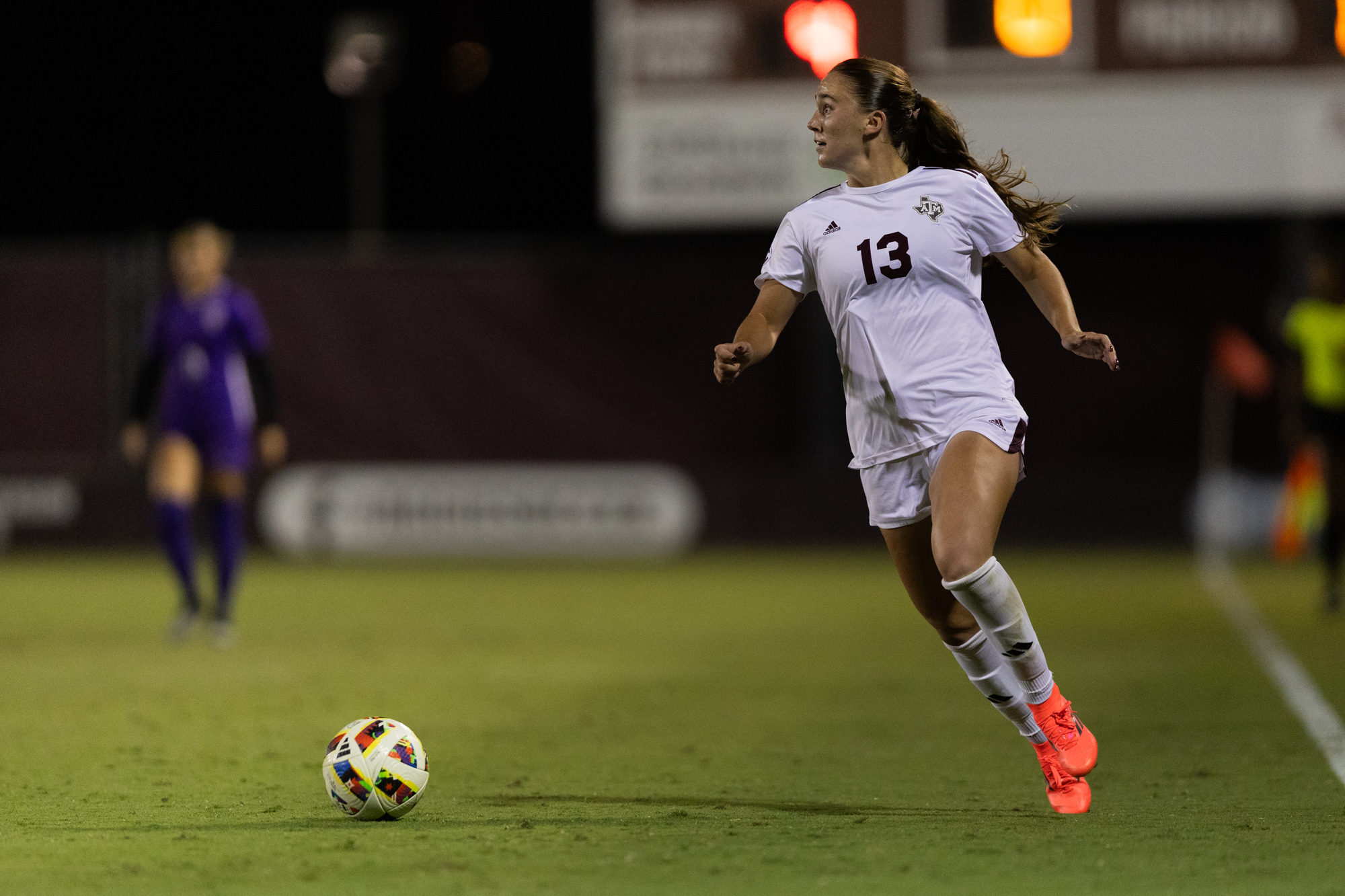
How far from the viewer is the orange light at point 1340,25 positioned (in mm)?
14906

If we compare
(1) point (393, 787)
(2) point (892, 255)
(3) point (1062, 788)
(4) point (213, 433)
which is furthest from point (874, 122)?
(4) point (213, 433)

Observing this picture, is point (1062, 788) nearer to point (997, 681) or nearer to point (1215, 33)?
Result: point (997, 681)

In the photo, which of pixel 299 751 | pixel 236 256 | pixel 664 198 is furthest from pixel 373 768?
pixel 236 256

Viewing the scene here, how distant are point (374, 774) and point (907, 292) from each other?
2072mm

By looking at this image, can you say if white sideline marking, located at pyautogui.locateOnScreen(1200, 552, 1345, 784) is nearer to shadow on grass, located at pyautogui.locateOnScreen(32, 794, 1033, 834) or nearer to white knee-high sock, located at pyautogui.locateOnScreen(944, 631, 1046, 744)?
white knee-high sock, located at pyautogui.locateOnScreen(944, 631, 1046, 744)

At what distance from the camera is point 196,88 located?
35.1m

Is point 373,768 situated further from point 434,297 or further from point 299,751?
point 434,297

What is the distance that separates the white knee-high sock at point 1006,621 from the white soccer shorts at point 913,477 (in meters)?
0.30

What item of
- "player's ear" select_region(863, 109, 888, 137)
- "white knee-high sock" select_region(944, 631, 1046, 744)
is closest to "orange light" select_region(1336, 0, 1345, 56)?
"player's ear" select_region(863, 109, 888, 137)

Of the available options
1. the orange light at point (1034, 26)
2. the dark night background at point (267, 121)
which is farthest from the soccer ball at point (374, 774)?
the dark night background at point (267, 121)

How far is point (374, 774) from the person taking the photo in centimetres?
528

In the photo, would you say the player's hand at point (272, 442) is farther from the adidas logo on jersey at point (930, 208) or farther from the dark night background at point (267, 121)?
the dark night background at point (267, 121)

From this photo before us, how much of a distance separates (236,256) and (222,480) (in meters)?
8.18

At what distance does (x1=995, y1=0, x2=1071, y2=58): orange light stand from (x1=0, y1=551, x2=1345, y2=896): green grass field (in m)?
4.64
